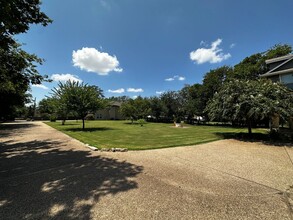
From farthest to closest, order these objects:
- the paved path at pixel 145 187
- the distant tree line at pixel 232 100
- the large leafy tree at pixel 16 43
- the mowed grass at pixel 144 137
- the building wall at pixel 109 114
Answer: the building wall at pixel 109 114, the distant tree line at pixel 232 100, the mowed grass at pixel 144 137, the large leafy tree at pixel 16 43, the paved path at pixel 145 187

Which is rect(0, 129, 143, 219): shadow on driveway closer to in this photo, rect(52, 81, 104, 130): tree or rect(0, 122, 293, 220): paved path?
rect(0, 122, 293, 220): paved path

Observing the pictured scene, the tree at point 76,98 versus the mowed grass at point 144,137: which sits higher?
the tree at point 76,98

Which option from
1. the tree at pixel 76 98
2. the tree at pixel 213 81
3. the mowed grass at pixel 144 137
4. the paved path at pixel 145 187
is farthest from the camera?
the tree at pixel 213 81

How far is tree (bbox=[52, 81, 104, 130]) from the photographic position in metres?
15.4

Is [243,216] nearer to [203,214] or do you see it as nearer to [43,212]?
[203,214]

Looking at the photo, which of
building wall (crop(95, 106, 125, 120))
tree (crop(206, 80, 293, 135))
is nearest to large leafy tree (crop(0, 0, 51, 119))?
tree (crop(206, 80, 293, 135))

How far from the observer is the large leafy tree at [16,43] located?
200 inches

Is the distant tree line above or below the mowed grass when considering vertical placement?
above

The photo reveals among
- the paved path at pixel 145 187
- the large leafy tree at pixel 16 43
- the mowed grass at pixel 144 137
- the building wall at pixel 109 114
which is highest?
the large leafy tree at pixel 16 43

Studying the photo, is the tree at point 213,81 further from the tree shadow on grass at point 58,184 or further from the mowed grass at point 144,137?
the tree shadow on grass at point 58,184

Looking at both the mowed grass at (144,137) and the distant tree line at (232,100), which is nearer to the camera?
the mowed grass at (144,137)

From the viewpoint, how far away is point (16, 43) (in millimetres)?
9797

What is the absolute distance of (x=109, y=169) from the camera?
4.78m

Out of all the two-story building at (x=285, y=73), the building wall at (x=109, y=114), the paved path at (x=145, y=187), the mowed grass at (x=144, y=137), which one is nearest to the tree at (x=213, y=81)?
the two-story building at (x=285, y=73)
